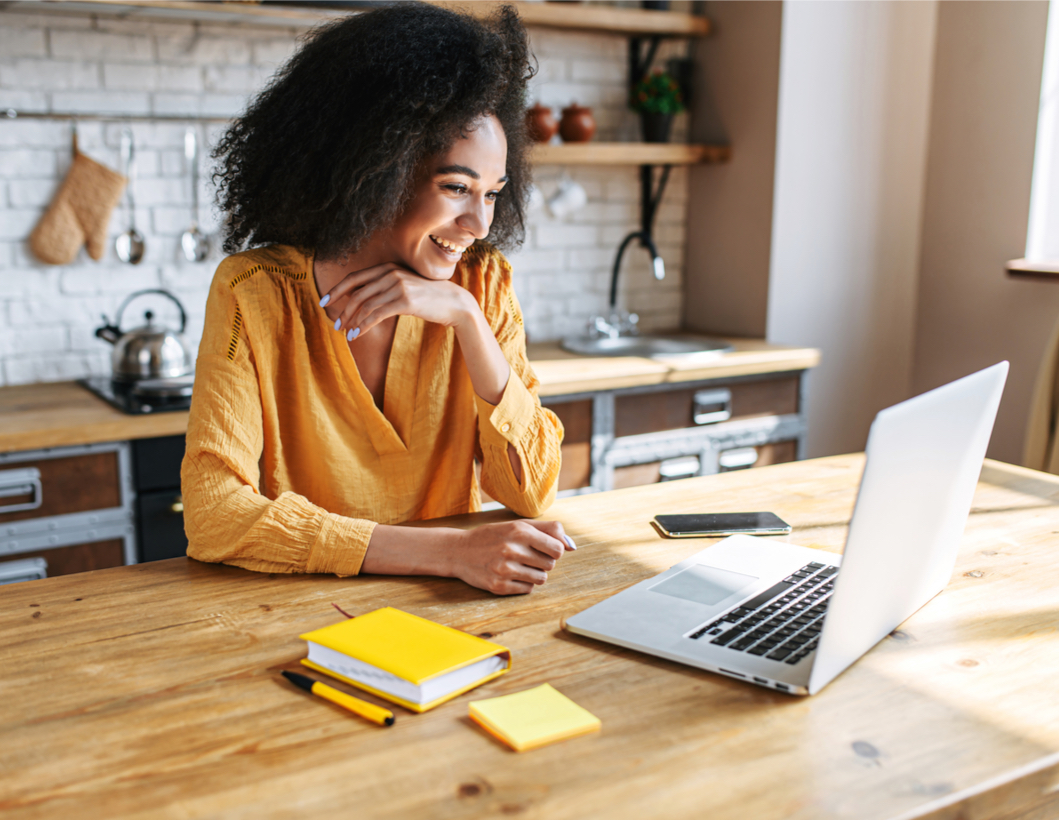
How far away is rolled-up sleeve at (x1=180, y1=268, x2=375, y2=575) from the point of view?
1196 millimetres

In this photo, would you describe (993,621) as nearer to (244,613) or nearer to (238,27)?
(244,613)

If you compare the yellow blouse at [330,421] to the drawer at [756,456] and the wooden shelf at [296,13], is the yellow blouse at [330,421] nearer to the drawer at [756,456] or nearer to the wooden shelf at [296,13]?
the wooden shelf at [296,13]

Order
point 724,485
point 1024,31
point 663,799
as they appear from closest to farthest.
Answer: point 663,799, point 724,485, point 1024,31

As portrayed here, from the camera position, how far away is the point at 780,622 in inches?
39.9

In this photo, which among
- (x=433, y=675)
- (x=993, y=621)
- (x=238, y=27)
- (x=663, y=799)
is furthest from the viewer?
(x=238, y=27)

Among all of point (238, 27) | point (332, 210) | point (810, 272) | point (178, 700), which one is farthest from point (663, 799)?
point (810, 272)

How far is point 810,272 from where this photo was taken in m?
3.29

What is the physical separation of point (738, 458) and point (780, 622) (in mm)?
1963

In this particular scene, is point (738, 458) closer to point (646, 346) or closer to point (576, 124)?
point (646, 346)

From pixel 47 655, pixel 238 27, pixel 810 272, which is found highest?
pixel 238 27

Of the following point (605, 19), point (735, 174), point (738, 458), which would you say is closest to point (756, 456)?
point (738, 458)

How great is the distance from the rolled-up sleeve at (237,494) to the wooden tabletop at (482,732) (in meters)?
0.03

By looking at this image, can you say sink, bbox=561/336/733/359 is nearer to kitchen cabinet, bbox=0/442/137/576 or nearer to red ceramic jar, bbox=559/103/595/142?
red ceramic jar, bbox=559/103/595/142

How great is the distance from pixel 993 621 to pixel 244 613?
85 centimetres
